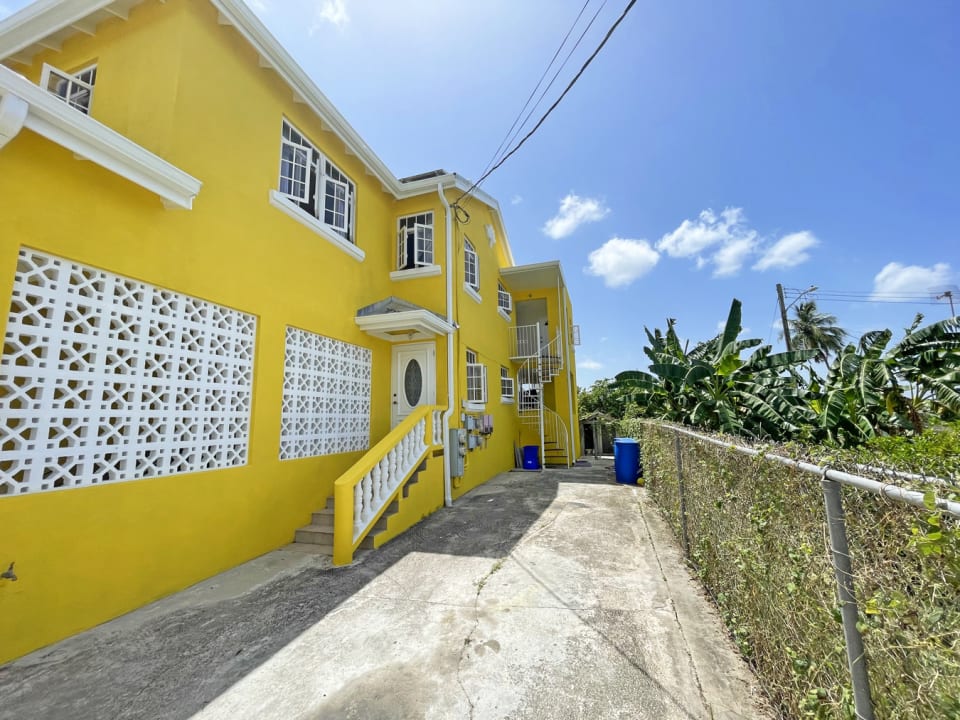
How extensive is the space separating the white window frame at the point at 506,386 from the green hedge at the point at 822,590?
32.8ft

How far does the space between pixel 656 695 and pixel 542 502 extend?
5985mm

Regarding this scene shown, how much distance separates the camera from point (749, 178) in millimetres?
13023

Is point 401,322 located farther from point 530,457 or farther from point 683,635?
point 530,457

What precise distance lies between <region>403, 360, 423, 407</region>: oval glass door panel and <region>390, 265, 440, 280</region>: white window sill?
2.13 metres

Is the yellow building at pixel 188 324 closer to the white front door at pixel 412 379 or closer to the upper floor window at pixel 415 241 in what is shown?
the white front door at pixel 412 379

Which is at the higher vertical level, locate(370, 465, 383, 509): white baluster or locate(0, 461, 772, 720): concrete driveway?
locate(370, 465, 383, 509): white baluster

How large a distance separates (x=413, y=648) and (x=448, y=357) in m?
6.16

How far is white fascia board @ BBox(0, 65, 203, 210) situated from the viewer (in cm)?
324

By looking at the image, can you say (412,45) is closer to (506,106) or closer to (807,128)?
(506,106)

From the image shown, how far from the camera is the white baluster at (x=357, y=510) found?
554 centimetres

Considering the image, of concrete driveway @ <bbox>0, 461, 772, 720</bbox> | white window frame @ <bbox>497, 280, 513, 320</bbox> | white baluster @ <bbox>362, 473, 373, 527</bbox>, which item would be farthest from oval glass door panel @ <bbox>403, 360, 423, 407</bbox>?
white window frame @ <bbox>497, 280, 513, 320</bbox>

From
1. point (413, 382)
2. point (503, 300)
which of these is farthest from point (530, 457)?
point (413, 382)

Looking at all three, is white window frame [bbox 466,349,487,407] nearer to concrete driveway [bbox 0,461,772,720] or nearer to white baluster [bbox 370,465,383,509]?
white baluster [bbox 370,465,383,509]

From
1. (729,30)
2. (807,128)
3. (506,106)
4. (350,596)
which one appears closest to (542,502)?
(350,596)
